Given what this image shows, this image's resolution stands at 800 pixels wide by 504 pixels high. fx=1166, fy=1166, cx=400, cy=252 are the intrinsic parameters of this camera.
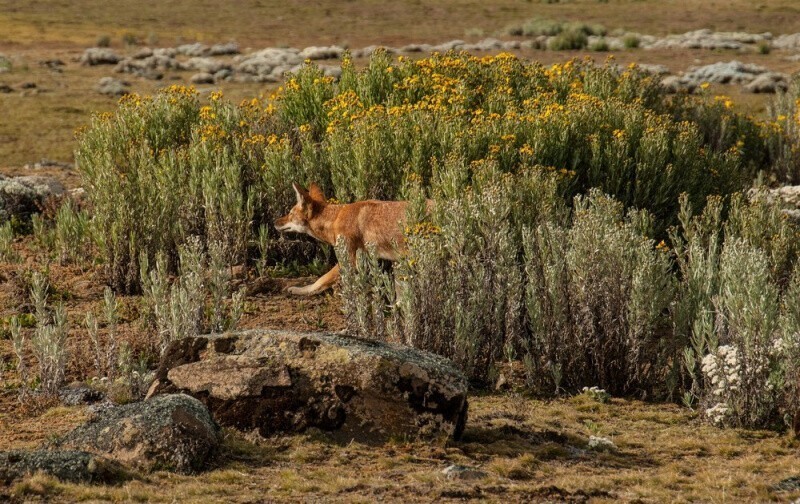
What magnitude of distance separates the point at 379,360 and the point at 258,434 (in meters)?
0.94

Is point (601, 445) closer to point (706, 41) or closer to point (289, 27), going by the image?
point (706, 41)

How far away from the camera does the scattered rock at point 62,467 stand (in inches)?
260

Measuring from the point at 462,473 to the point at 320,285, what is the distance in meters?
4.57

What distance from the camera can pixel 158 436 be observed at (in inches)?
276

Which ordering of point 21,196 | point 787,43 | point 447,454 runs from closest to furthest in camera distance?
point 447,454, point 21,196, point 787,43

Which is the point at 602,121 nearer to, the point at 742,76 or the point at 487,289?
the point at 487,289

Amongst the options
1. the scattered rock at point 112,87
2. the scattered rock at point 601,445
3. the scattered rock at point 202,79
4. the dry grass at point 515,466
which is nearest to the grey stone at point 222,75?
the scattered rock at point 202,79

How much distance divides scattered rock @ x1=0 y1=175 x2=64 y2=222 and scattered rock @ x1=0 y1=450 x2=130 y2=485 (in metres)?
8.42

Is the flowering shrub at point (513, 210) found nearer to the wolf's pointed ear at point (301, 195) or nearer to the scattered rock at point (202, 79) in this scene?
the wolf's pointed ear at point (301, 195)

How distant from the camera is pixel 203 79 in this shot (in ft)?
105

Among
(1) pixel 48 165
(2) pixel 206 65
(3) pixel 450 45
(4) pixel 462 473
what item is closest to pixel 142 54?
(2) pixel 206 65

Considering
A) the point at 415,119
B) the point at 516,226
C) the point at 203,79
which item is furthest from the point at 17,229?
the point at 203,79

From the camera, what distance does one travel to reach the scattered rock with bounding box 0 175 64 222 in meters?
14.8

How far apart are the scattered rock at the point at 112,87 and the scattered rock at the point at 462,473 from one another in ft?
74.8
